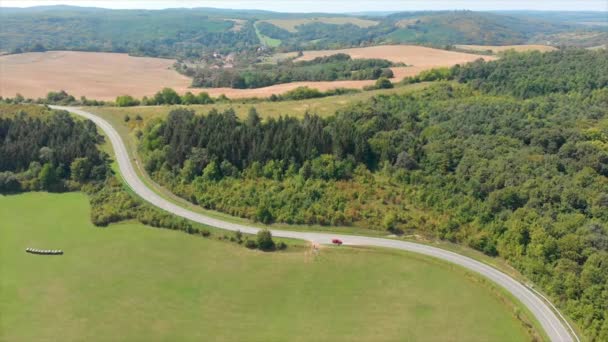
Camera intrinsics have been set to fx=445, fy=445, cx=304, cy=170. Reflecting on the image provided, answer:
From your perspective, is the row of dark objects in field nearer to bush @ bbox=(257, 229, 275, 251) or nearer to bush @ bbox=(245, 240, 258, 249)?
bush @ bbox=(245, 240, 258, 249)

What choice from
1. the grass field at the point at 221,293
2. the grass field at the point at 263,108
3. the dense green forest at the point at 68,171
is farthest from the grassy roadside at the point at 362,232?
the grass field at the point at 263,108

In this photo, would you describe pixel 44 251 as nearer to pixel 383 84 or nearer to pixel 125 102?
pixel 125 102

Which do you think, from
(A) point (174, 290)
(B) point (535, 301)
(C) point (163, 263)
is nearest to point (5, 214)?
(C) point (163, 263)

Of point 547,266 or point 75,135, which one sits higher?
point 75,135

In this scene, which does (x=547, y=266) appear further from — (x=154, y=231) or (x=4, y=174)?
(x=4, y=174)

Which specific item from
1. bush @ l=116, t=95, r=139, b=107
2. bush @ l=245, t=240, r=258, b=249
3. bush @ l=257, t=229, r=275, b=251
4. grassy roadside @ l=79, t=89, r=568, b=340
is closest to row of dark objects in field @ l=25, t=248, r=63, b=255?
grassy roadside @ l=79, t=89, r=568, b=340

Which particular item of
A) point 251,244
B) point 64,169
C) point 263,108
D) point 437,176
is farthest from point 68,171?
point 437,176

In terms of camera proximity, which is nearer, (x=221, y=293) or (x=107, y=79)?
(x=221, y=293)
